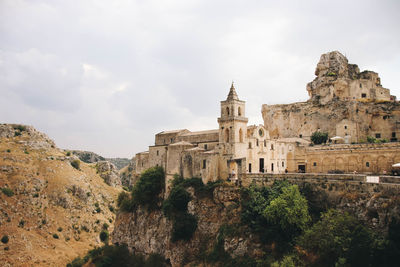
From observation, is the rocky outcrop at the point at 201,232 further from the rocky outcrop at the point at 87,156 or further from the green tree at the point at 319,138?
the rocky outcrop at the point at 87,156

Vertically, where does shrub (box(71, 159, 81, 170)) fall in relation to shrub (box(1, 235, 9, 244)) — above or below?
above

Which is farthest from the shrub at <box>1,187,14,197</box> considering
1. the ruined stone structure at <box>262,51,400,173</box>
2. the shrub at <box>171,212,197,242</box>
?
the ruined stone structure at <box>262,51,400,173</box>

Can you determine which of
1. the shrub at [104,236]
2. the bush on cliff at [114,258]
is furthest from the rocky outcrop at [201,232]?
the shrub at [104,236]

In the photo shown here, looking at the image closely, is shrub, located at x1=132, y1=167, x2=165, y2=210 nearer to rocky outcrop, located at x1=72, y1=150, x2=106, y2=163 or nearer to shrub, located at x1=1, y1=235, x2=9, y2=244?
shrub, located at x1=1, y1=235, x2=9, y2=244

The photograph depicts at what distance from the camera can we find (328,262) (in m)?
22.7

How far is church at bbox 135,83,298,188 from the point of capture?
35.9 meters

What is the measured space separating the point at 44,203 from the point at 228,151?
1541 inches

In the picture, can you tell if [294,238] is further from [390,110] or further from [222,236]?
[390,110]

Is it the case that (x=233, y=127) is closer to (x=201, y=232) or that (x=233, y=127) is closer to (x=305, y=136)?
(x=201, y=232)

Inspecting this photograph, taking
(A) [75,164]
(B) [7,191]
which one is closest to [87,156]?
(A) [75,164]

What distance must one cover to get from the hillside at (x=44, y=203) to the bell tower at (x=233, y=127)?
33.0 metres

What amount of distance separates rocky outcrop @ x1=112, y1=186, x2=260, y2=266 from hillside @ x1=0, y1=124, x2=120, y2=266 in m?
16.8

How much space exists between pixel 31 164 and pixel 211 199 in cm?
4360

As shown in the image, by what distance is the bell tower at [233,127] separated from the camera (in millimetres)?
36000
